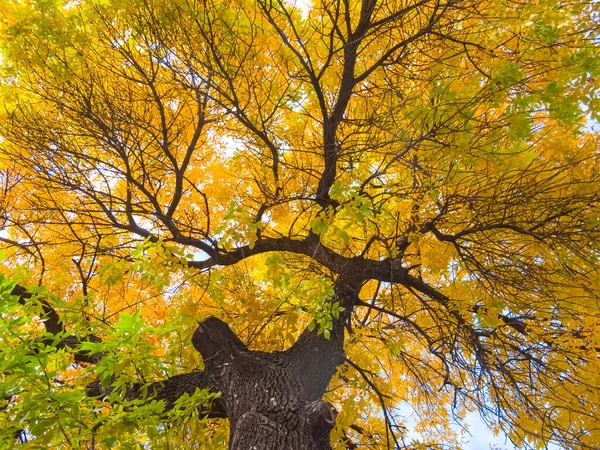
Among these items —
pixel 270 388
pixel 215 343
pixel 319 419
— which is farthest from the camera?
pixel 215 343

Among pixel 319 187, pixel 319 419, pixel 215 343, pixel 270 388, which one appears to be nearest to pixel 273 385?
pixel 270 388

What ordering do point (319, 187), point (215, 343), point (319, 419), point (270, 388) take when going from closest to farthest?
point (319, 419) < point (270, 388) < point (215, 343) < point (319, 187)

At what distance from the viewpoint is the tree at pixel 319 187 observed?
8.47 ft

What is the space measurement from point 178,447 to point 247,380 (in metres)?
0.68

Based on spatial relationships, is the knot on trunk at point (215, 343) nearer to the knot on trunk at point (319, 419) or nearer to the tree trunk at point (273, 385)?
the tree trunk at point (273, 385)

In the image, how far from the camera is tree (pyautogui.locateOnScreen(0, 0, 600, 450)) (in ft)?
8.47

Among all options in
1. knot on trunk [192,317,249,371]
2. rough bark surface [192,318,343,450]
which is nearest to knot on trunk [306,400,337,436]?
rough bark surface [192,318,343,450]

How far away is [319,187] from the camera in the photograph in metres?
3.79

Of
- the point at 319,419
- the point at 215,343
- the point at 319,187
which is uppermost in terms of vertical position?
the point at 319,187

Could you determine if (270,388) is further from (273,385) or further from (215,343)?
(215,343)

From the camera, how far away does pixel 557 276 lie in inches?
148

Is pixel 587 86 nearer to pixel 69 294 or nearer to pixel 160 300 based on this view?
pixel 160 300

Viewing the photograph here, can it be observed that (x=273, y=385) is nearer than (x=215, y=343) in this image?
Yes

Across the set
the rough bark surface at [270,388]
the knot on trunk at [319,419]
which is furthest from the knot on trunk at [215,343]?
the knot on trunk at [319,419]
